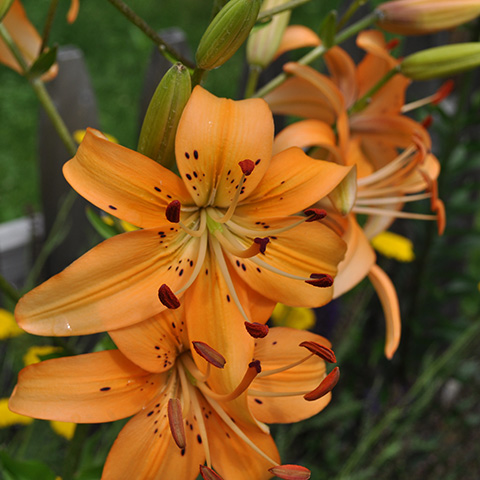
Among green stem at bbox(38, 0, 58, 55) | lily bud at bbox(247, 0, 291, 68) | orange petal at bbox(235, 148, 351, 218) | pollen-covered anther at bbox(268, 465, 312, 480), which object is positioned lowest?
pollen-covered anther at bbox(268, 465, 312, 480)

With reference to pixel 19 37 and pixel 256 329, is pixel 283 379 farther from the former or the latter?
pixel 19 37

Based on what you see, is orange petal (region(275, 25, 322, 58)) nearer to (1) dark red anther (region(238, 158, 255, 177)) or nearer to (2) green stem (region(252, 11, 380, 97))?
(2) green stem (region(252, 11, 380, 97))

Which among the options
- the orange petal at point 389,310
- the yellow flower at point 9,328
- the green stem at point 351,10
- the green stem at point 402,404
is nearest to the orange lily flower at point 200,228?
the orange petal at point 389,310

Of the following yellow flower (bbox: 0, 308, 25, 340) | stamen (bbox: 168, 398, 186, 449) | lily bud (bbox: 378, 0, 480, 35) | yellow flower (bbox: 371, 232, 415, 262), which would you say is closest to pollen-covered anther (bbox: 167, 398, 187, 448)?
stamen (bbox: 168, 398, 186, 449)

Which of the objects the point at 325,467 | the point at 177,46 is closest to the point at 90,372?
the point at 325,467

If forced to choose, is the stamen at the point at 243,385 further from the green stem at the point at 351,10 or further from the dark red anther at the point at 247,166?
the green stem at the point at 351,10

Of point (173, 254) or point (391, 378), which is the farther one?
point (391, 378)

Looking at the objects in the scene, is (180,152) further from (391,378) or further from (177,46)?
(391,378)
